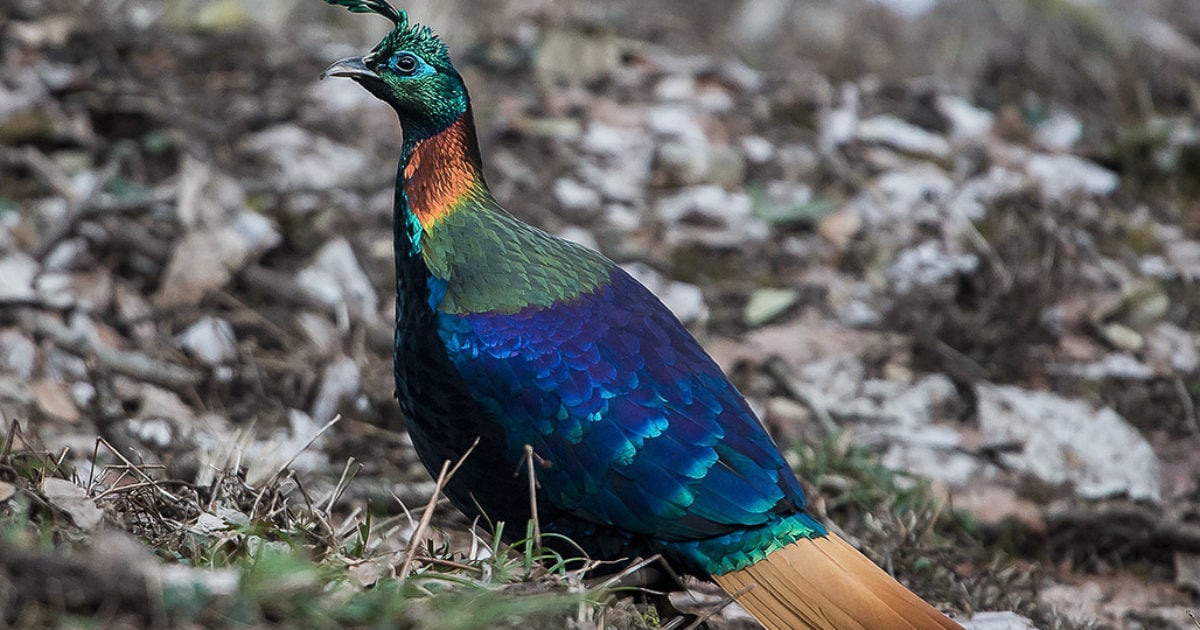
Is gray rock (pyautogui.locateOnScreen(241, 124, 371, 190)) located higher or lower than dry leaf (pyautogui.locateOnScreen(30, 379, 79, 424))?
→ higher

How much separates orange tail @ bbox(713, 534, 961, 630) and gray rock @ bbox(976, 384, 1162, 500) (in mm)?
1526

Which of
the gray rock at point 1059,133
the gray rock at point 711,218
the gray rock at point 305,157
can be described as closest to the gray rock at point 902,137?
the gray rock at point 1059,133

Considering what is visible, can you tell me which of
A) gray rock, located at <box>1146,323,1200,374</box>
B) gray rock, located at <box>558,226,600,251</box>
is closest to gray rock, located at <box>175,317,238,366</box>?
gray rock, located at <box>558,226,600,251</box>

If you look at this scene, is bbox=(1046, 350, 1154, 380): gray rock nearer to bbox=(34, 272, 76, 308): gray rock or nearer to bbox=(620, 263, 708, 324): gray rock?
bbox=(620, 263, 708, 324): gray rock

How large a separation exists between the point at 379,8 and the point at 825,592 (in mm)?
1676

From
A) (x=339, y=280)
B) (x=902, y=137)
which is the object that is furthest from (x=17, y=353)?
(x=902, y=137)

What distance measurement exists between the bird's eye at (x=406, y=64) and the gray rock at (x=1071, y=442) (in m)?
2.21

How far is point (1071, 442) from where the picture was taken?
4191 mm

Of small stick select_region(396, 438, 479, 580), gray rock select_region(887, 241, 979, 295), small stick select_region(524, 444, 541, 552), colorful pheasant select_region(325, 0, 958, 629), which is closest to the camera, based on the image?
small stick select_region(396, 438, 479, 580)

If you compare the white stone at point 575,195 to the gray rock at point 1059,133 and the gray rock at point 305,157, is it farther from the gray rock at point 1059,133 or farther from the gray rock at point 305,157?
the gray rock at point 1059,133

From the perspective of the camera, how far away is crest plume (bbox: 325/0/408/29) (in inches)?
120

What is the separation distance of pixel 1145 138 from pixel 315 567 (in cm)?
470

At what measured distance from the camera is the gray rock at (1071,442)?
4.00 meters

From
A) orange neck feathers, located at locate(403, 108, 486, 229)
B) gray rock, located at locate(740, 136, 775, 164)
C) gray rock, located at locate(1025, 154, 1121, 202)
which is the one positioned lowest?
gray rock, located at locate(1025, 154, 1121, 202)
